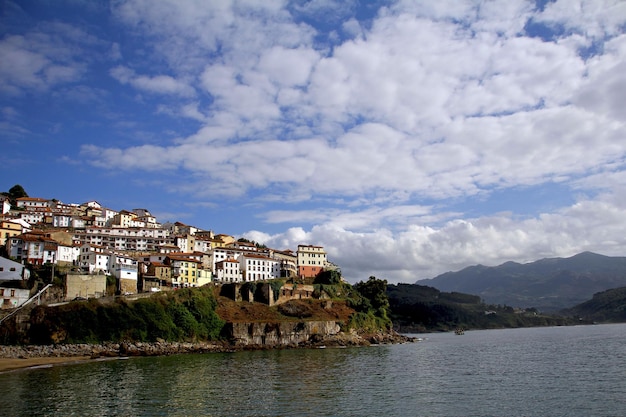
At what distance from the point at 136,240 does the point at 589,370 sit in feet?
296

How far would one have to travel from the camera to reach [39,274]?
8012cm

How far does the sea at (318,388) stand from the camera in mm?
34312

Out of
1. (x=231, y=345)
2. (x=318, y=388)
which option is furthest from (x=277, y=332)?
(x=318, y=388)

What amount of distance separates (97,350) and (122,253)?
28301 mm

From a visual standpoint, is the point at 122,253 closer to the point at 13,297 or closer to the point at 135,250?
the point at 135,250

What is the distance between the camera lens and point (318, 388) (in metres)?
42.6

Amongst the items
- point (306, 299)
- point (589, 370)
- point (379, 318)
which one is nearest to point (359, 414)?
point (589, 370)

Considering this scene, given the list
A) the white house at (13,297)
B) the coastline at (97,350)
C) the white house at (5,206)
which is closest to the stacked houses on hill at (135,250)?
the white house at (5,206)

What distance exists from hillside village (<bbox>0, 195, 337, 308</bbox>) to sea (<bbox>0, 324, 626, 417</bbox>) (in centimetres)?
2599

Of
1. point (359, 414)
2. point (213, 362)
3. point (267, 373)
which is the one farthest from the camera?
point (213, 362)

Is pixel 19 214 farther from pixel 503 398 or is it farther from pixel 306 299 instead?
pixel 503 398

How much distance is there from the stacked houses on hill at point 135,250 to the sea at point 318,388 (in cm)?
3068

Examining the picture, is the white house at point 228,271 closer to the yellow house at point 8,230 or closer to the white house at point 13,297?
the yellow house at point 8,230

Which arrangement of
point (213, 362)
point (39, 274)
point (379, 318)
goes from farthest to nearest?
point (379, 318) < point (39, 274) < point (213, 362)
